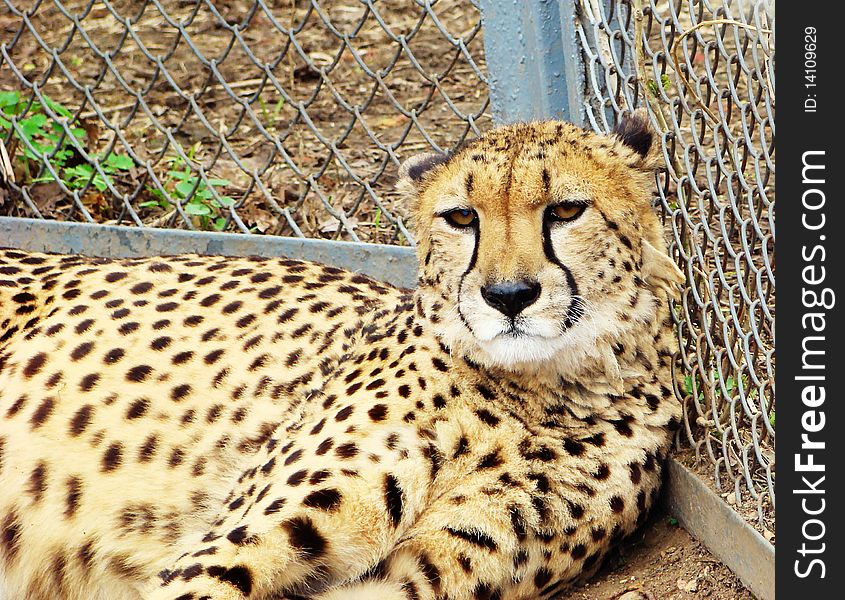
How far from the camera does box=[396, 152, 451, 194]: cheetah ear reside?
296 cm

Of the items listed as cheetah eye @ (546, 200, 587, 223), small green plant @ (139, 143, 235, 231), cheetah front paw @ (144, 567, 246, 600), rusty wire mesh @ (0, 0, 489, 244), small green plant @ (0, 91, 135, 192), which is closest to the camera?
cheetah front paw @ (144, 567, 246, 600)

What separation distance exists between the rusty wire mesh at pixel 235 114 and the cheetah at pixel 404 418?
915 millimetres

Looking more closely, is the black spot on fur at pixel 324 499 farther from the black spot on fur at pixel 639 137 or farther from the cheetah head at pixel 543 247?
the black spot on fur at pixel 639 137

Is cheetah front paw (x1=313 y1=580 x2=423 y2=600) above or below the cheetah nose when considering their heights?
below

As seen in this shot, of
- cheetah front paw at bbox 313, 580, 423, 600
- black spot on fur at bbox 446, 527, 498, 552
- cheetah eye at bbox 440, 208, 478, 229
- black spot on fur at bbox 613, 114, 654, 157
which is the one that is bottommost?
cheetah front paw at bbox 313, 580, 423, 600

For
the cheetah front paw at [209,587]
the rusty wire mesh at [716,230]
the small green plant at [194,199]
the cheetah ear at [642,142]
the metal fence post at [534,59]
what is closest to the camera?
the rusty wire mesh at [716,230]

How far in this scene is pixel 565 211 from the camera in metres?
2.64

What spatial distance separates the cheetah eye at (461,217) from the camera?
270cm

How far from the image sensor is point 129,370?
315 centimetres

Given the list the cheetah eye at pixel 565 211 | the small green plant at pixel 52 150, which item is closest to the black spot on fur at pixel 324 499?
the cheetah eye at pixel 565 211

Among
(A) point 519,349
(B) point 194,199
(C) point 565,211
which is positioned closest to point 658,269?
(C) point 565,211

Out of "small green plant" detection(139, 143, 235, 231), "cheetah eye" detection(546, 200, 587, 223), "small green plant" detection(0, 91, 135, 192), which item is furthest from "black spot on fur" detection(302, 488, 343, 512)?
"small green plant" detection(0, 91, 135, 192)

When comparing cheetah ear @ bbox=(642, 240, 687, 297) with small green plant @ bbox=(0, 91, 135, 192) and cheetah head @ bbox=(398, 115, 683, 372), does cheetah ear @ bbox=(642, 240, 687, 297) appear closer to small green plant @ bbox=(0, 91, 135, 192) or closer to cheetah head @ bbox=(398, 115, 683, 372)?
cheetah head @ bbox=(398, 115, 683, 372)

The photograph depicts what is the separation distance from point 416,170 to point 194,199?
1807 mm
